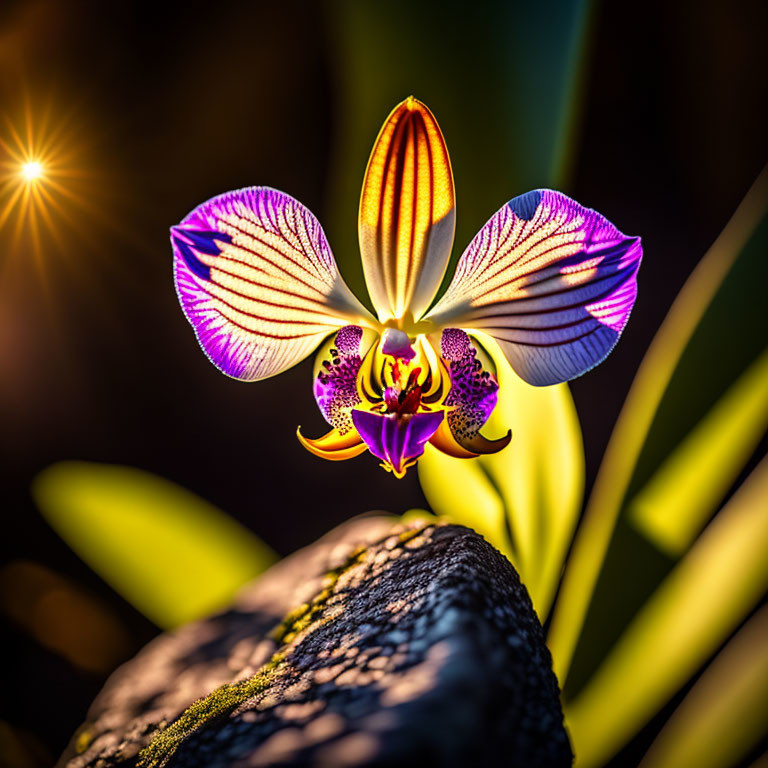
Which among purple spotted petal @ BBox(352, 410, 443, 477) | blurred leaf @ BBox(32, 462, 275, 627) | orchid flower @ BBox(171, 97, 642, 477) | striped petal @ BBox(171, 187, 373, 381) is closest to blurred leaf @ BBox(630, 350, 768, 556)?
orchid flower @ BBox(171, 97, 642, 477)

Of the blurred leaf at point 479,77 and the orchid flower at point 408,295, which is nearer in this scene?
the orchid flower at point 408,295

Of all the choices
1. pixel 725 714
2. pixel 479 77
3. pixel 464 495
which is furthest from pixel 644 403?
pixel 479 77

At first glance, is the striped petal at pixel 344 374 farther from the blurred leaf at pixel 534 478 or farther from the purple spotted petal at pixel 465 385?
the blurred leaf at pixel 534 478

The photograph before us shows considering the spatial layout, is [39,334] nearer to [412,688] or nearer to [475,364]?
[475,364]

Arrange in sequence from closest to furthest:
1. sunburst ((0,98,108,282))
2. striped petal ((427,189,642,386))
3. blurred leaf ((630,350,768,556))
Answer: striped petal ((427,189,642,386))
blurred leaf ((630,350,768,556))
sunburst ((0,98,108,282))

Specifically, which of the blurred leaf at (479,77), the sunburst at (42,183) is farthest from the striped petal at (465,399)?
the sunburst at (42,183)

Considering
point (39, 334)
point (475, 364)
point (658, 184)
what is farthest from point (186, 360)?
point (658, 184)

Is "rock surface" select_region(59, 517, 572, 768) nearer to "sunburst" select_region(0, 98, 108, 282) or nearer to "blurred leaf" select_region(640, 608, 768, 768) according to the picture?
"blurred leaf" select_region(640, 608, 768, 768)
